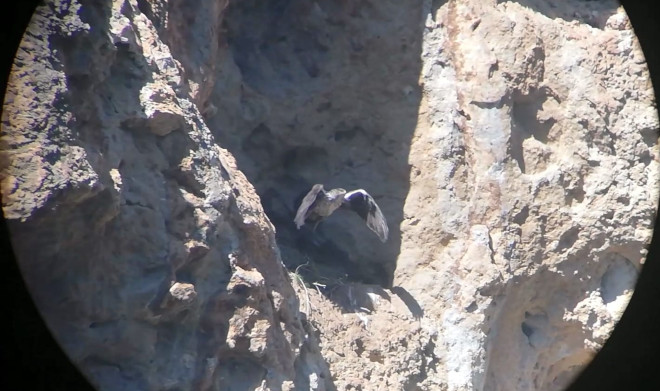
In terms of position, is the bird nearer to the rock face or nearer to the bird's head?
the bird's head

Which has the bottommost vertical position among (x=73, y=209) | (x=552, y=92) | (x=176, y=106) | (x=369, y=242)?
(x=369, y=242)

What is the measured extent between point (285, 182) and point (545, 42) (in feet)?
6.30

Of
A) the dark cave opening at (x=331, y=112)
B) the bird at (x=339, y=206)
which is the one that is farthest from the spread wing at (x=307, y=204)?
the dark cave opening at (x=331, y=112)

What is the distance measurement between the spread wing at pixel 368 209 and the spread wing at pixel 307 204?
0.66ft

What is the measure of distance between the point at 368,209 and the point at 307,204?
38 cm

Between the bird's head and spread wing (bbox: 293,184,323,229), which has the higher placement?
the bird's head

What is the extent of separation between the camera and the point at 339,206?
5195 mm

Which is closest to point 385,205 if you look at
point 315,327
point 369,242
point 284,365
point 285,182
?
point 369,242

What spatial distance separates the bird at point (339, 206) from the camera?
16.7 ft

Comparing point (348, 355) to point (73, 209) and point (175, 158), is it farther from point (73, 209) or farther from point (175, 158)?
point (73, 209)

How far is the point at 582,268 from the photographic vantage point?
5539mm

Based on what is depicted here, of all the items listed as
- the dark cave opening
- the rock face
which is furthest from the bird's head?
the rock face

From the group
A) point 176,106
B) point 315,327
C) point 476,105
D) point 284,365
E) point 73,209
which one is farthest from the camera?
point 476,105

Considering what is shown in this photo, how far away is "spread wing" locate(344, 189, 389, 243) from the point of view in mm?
5164
